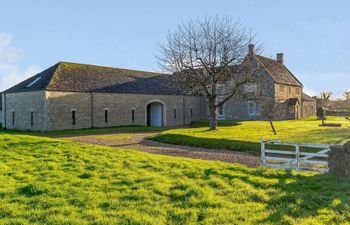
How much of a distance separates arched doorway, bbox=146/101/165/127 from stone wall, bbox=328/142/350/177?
1164 inches

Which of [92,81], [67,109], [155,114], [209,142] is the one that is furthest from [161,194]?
[155,114]

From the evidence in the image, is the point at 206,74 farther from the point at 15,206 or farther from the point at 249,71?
the point at 15,206

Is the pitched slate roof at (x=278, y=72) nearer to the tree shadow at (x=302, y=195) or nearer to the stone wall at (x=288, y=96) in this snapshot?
the stone wall at (x=288, y=96)

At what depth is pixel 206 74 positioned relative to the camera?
27.8m

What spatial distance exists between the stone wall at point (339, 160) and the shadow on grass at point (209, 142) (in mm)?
6974

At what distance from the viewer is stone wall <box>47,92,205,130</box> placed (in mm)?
Answer: 28989

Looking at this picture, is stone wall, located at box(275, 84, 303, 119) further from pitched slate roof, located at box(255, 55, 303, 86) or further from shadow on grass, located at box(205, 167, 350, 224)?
shadow on grass, located at box(205, 167, 350, 224)

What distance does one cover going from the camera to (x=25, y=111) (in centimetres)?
3069

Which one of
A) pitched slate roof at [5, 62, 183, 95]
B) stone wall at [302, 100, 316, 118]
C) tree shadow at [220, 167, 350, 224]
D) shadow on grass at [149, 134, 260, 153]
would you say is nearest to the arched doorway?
pitched slate roof at [5, 62, 183, 95]

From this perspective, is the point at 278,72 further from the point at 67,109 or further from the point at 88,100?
the point at 67,109

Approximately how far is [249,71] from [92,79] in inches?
627

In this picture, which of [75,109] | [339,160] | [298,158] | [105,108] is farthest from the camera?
[105,108]

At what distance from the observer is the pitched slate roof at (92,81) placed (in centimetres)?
2988

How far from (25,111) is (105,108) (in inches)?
292
